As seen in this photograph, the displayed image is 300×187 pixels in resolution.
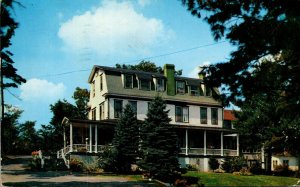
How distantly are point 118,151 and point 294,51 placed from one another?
2349 cm

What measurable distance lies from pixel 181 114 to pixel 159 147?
18707 mm

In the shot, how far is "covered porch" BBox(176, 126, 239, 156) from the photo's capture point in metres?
47.8

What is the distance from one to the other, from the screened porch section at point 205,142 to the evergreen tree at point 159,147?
14358mm

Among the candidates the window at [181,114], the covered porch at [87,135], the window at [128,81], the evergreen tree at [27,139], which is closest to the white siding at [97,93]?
the window at [128,81]

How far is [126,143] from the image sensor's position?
119 feet

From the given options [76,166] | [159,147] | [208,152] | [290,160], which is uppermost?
[159,147]

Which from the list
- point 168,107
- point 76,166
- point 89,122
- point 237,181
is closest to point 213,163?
point 168,107

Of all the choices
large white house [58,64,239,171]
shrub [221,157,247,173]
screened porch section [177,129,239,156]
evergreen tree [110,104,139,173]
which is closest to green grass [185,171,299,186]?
evergreen tree [110,104,139,173]

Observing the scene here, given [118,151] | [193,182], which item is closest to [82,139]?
[118,151]

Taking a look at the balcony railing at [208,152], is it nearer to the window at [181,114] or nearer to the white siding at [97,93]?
the window at [181,114]

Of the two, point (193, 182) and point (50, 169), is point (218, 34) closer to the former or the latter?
point (193, 182)

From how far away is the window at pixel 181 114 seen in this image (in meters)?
49.7

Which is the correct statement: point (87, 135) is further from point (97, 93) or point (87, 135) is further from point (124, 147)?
point (124, 147)

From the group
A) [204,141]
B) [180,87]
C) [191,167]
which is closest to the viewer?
[191,167]
